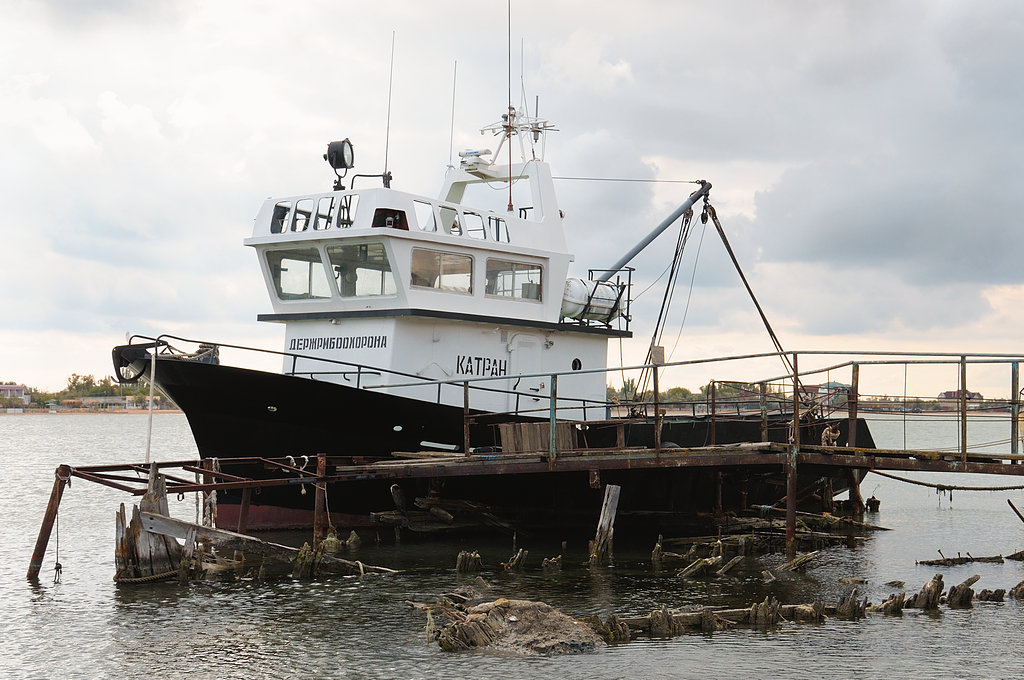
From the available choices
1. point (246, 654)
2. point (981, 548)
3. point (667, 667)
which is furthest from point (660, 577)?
point (981, 548)

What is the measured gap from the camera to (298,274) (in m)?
18.8

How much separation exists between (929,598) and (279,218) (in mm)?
11755

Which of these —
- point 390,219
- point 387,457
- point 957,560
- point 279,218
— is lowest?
point 957,560

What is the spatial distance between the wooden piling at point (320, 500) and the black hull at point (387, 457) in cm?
35

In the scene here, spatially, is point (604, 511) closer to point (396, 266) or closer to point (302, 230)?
point (396, 266)

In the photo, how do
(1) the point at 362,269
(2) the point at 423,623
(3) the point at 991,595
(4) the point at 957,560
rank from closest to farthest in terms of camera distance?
(2) the point at 423,623 → (3) the point at 991,595 → (4) the point at 957,560 → (1) the point at 362,269

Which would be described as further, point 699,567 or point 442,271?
point 442,271

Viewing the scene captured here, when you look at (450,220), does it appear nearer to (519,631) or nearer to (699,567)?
(699,567)

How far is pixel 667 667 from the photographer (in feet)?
34.3

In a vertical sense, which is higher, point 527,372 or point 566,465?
point 527,372

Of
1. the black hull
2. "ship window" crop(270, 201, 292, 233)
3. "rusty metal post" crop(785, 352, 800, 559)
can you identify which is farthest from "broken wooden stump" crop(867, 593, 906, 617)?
"ship window" crop(270, 201, 292, 233)

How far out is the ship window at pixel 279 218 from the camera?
18.8 metres

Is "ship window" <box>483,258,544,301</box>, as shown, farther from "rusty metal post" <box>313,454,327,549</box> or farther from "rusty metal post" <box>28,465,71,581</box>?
"rusty metal post" <box>28,465,71,581</box>

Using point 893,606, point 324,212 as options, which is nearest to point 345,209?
point 324,212
